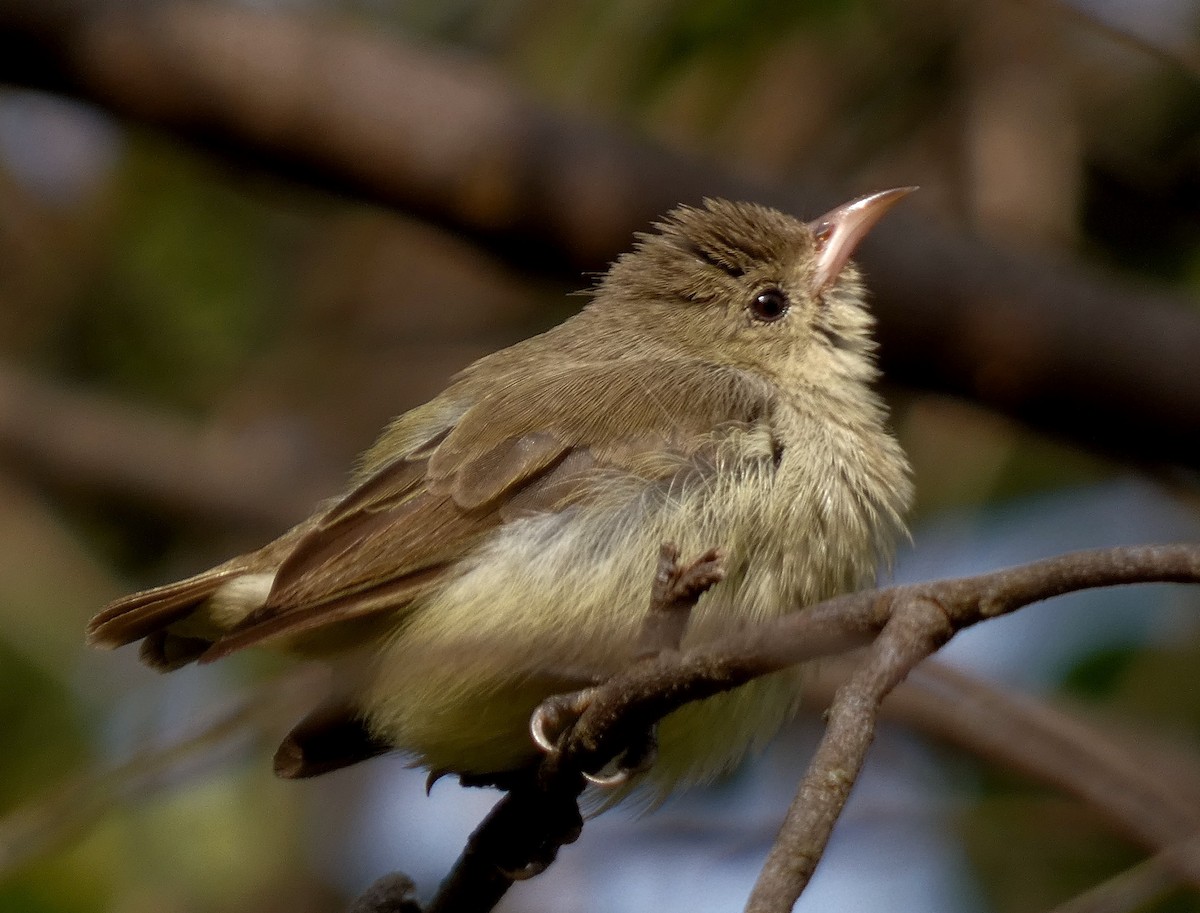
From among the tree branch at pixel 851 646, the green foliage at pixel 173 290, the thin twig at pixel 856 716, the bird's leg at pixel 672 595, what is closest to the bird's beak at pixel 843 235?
the bird's leg at pixel 672 595

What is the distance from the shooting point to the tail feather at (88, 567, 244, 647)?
3688 mm

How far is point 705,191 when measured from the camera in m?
5.38

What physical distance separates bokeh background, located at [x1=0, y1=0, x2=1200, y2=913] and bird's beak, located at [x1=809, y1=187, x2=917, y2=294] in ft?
2.07

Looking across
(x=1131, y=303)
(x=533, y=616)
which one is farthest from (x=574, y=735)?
(x=1131, y=303)

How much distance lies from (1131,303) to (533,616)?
2.56 meters

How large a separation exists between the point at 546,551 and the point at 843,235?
4.53 feet

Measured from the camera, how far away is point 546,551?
354 cm

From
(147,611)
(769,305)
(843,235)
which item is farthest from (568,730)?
(843,235)

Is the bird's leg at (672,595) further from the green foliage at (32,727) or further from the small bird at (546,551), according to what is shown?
the green foliage at (32,727)

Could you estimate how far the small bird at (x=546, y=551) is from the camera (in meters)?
3.42

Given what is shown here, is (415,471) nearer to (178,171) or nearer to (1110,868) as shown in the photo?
(1110,868)

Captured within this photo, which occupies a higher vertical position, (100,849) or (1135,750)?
(1135,750)

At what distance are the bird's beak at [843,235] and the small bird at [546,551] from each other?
283mm

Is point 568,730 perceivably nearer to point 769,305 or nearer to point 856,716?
point 856,716
